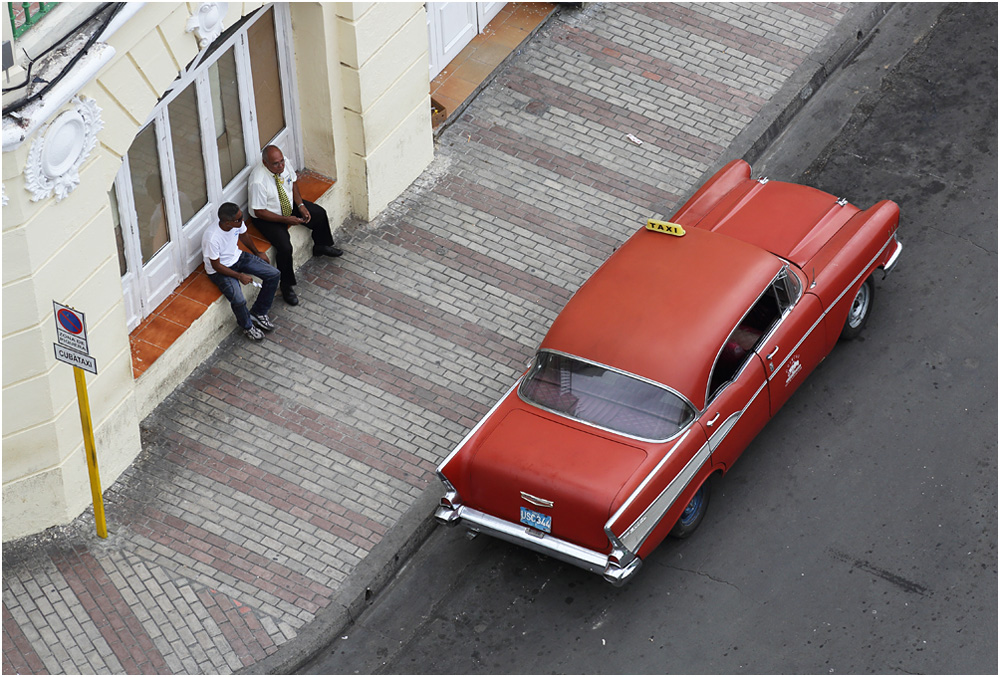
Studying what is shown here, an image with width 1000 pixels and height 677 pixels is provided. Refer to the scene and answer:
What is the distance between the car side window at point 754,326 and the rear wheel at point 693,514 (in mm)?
844

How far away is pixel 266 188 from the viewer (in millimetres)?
13898

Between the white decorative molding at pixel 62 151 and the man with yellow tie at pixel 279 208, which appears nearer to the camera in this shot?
the white decorative molding at pixel 62 151

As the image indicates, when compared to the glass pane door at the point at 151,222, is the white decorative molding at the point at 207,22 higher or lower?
higher

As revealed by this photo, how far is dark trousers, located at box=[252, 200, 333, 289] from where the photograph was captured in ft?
46.1

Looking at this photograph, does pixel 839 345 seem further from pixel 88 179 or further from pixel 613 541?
pixel 88 179

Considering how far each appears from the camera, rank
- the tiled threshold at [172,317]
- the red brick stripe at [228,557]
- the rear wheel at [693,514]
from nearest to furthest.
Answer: the red brick stripe at [228,557] → the rear wheel at [693,514] → the tiled threshold at [172,317]

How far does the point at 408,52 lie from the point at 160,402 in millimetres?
4142

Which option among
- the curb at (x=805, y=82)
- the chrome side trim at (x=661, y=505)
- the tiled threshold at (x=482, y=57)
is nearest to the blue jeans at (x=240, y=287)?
the tiled threshold at (x=482, y=57)

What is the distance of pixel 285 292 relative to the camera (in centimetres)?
1434

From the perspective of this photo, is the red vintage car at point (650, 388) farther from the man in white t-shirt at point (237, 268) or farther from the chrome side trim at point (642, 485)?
the man in white t-shirt at point (237, 268)

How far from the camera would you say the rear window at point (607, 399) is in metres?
11.8

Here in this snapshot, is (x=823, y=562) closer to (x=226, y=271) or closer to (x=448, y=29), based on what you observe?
(x=226, y=271)

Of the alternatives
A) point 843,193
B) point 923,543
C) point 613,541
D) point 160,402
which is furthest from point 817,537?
point 160,402

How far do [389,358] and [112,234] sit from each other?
2.99 m
